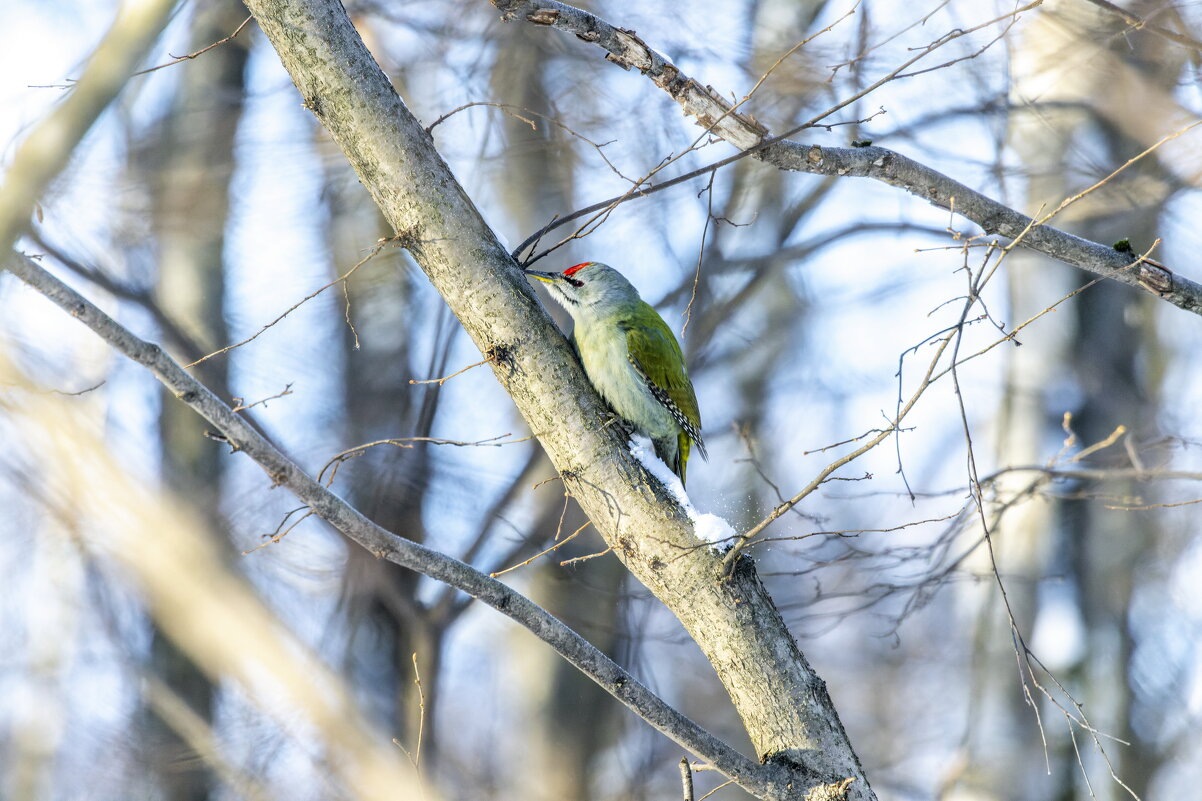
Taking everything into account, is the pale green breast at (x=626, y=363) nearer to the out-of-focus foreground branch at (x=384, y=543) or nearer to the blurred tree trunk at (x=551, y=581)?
the out-of-focus foreground branch at (x=384, y=543)

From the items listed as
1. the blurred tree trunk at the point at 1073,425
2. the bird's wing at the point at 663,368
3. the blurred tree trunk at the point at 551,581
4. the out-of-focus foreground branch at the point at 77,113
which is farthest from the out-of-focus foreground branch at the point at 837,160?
the blurred tree trunk at the point at 1073,425

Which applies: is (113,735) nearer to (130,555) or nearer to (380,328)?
(130,555)

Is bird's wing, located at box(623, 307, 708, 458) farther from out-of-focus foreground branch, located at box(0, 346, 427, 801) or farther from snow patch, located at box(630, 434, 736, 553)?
out-of-focus foreground branch, located at box(0, 346, 427, 801)

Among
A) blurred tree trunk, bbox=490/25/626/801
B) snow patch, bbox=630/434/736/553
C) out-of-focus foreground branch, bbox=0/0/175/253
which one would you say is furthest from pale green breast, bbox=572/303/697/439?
out-of-focus foreground branch, bbox=0/0/175/253

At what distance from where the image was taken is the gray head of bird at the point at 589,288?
393cm

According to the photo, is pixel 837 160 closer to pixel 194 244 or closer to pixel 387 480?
pixel 387 480

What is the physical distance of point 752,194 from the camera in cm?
740

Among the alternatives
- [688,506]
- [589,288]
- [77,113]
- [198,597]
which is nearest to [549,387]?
[688,506]

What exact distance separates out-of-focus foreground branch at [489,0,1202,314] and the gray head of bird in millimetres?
1219

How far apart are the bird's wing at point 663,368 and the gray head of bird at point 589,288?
0.54 ft

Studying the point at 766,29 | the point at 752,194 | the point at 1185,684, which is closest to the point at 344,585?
the point at 752,194

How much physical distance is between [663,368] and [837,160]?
1.40 metres

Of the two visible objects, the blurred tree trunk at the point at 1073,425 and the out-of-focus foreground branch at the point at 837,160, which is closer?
the out-of-focus foreground branch at the point at 837,160

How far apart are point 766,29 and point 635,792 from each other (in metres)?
6.59
